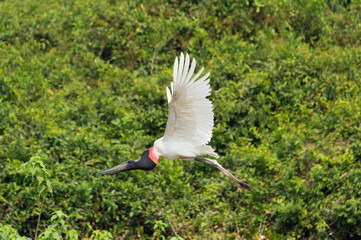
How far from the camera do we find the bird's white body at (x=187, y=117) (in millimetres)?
6414

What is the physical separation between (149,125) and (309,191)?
2.62 meters

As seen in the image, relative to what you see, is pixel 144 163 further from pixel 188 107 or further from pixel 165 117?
pixel 165 117

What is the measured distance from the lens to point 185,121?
6.75 meters

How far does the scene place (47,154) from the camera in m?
8.65

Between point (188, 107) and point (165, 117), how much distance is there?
3202 millimetres

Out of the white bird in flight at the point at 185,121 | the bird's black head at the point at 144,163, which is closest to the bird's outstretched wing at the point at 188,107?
the white bird in flight at the point at 185,121

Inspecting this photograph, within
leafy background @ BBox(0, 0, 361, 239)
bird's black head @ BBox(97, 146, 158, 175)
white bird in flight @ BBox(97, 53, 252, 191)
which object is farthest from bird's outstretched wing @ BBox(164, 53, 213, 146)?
leafy background @ BBox(0, 0, 361, 239)

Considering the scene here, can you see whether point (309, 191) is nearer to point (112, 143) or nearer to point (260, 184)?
point (260, 184)

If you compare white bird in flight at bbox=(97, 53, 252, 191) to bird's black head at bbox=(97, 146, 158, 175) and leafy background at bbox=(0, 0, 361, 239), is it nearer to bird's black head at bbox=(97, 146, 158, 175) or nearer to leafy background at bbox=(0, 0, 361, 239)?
bird's black head at bbox=(97, 146, 158, 175)

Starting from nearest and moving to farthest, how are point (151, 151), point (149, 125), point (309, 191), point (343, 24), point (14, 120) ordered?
point (151, 151)
point (309, 191)
point (14, 120)
point (149, 125)
point (343, 24)

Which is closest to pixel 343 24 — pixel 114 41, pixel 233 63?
pixel 233 63

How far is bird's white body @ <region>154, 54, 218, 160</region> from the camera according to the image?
641 centimetres

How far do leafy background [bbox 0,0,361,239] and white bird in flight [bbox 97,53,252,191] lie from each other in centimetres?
75

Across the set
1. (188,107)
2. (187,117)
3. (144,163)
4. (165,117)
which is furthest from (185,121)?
(165,117)
